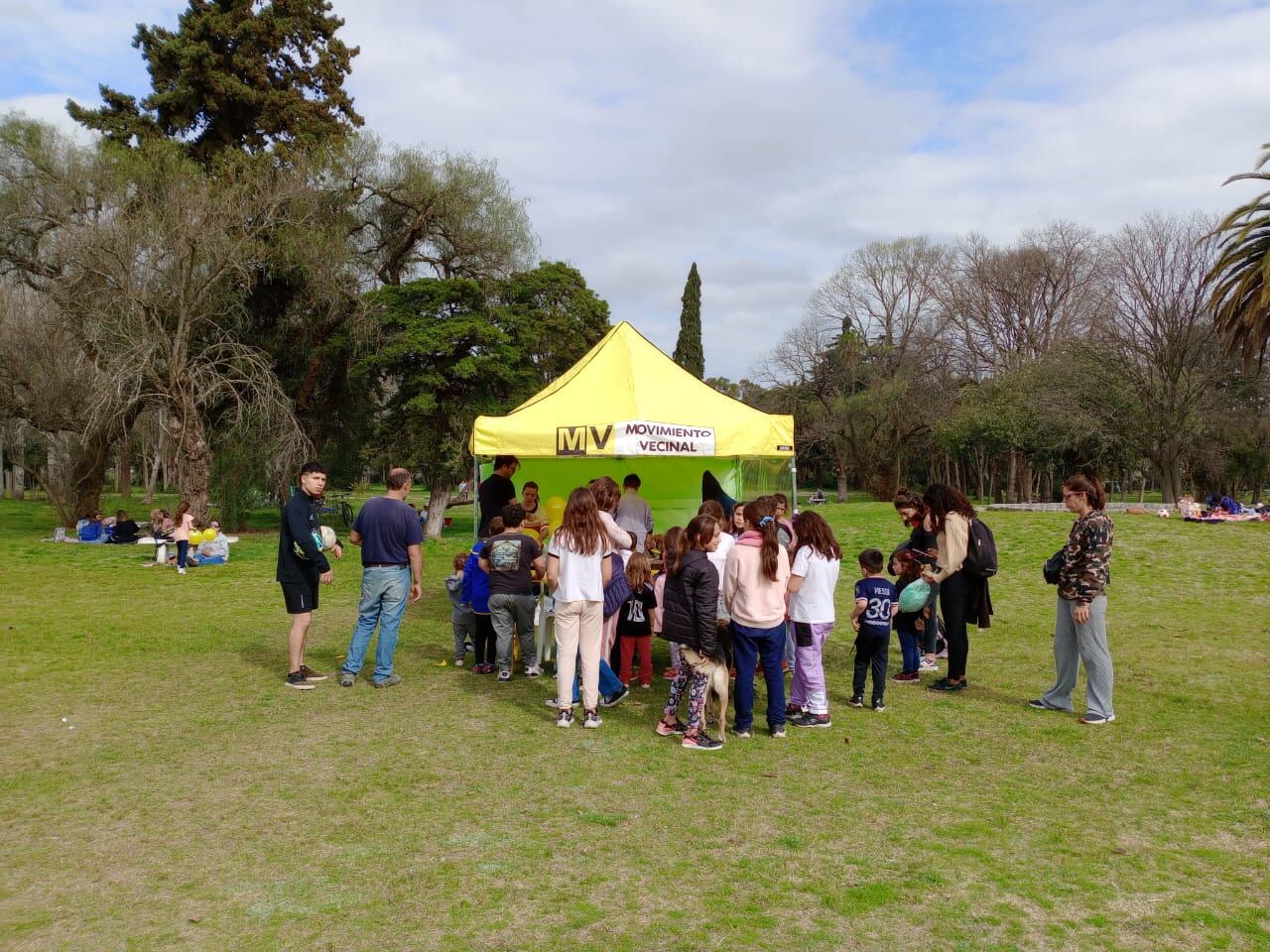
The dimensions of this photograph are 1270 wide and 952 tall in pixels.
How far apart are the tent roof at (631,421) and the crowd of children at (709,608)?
1.77 meters

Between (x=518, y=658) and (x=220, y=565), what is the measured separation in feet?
34.6

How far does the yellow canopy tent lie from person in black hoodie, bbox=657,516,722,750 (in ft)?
9.38

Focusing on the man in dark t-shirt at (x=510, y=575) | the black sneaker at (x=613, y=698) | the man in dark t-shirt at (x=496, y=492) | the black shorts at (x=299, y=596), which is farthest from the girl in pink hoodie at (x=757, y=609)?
the man in dark t-shirt at (x=496, y=492)

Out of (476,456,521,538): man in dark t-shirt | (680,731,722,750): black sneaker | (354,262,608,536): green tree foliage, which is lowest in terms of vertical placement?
(680,731,722,750): black sneaker

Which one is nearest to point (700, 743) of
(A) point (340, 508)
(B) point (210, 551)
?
(B) point (210, 551)

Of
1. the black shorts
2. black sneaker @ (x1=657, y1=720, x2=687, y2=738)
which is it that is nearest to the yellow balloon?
the black shorts

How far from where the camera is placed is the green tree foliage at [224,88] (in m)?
25.4

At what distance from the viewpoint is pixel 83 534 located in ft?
71.7

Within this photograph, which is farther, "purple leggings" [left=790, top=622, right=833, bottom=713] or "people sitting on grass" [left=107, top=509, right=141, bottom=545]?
"people sitting on grass" [left=107, top=509, right=141, bottom=545]

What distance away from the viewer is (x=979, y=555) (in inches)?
281

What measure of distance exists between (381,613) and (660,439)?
3.18 meters

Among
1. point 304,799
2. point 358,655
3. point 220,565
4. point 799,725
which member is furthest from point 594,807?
point 220,565

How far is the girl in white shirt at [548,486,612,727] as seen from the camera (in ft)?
20.4

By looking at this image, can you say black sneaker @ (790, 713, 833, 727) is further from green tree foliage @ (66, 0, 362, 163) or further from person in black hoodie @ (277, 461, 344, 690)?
green tree foliage @ (66, 0, 362, 163)
